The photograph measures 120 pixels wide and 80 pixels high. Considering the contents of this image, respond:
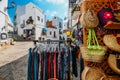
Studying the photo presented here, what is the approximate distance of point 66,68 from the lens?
2.78 metres

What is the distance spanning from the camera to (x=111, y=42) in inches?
86.0

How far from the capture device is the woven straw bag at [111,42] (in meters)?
2.14

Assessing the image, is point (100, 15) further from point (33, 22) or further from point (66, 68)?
point (33, 22)

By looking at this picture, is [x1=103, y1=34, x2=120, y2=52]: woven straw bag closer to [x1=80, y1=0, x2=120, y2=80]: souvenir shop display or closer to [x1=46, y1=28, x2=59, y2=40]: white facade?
[x1=80, y1=0, x2=120, y2=80]: souvenir shop display

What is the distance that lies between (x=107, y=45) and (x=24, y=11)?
29.5 m

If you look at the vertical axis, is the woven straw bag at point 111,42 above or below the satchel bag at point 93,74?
above

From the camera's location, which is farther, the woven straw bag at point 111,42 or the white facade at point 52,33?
the white facade at point 52,33

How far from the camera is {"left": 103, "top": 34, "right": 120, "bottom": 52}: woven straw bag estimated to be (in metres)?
2.14

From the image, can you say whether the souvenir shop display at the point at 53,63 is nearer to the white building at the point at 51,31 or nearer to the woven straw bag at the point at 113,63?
the woven straw bag at the point at 113,63

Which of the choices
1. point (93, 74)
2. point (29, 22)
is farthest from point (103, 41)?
point (29, 22)

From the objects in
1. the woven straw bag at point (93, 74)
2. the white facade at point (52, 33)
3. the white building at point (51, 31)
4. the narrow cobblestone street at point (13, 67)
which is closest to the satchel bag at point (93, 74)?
the woven straw bag at point (93, 74)

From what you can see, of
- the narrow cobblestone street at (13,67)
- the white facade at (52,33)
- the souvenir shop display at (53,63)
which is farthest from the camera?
the white facade at (52,33)

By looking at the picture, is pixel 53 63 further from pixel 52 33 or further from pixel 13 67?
pixel 52 33

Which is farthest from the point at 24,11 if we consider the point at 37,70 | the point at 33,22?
the point at 37,70
